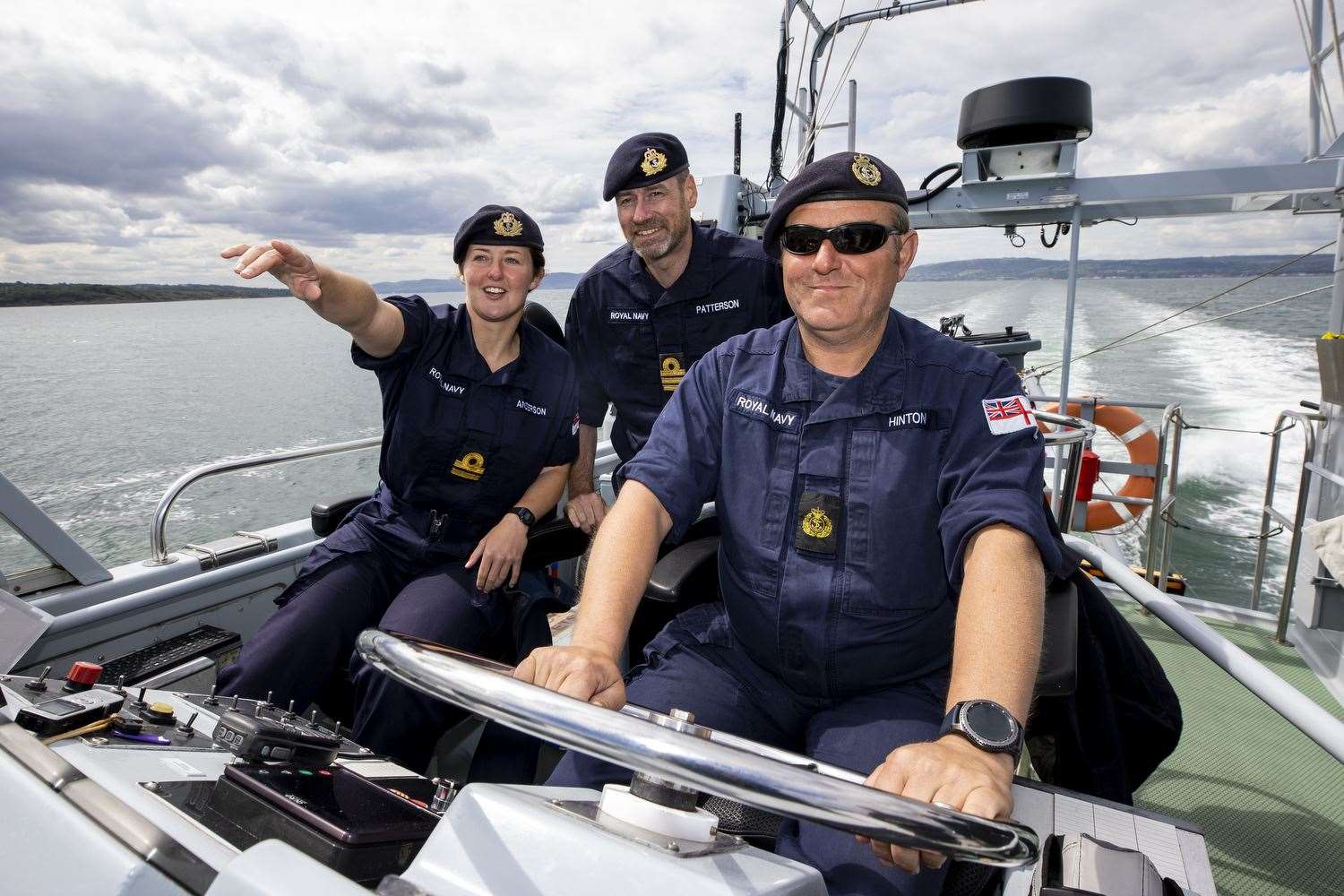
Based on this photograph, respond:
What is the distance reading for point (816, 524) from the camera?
132cm

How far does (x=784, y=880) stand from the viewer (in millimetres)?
680

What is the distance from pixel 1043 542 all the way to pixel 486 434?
132 centimetres

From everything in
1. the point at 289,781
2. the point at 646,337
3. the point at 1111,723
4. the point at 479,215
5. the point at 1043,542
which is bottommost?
the point at 1111,723

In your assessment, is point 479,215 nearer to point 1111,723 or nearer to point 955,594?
point 955,594

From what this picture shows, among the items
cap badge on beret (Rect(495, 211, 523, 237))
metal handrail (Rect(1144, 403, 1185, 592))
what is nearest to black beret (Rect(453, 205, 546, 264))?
cap badge on beret (Rect(495, 211, 523, 237))

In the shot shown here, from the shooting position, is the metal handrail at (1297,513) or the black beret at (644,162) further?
the metal handrail at (1297,513)

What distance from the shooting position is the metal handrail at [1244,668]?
1.05 meters

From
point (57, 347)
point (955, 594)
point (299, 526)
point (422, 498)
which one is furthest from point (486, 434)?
point (57, 347)

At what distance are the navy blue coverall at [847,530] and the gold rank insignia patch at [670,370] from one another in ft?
3.08

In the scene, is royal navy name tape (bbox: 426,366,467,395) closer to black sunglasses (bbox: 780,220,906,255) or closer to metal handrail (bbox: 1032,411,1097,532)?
black sunglasses (bbox: 780,220,906,255)

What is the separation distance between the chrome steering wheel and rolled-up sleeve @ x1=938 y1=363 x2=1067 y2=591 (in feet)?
2.04

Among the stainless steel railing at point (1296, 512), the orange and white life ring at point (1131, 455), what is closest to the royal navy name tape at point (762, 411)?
the stainless steel railing at point (1296, 512)

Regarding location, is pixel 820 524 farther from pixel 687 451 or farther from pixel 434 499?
pixel 434 499

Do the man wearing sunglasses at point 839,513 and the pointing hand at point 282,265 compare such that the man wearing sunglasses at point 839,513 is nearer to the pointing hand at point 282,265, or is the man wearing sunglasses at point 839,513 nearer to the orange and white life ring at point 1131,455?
the pointing hand at point 282,265
